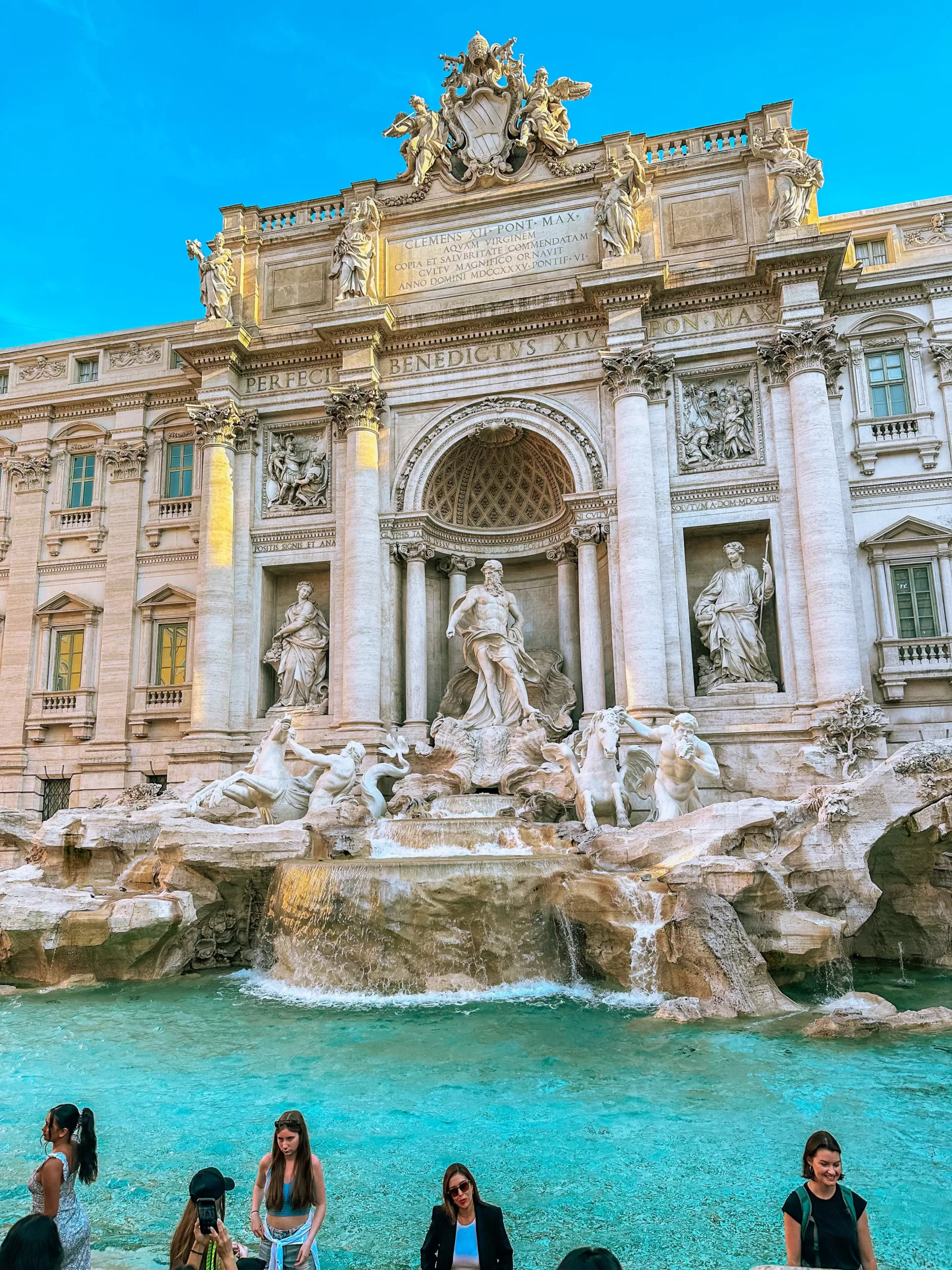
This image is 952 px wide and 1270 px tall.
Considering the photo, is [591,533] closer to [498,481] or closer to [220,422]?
[498,481]

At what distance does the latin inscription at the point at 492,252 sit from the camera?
19.2 m

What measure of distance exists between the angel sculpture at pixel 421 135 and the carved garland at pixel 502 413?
5.48 metres

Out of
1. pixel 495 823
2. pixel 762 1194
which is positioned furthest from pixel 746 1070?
pixel 495 823

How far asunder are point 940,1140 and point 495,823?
7.74 meters

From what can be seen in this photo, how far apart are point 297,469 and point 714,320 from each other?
9.31 meters

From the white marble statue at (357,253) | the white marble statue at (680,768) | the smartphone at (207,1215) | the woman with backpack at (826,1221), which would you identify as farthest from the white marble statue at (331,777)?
the woman with backpack at (826,1221)

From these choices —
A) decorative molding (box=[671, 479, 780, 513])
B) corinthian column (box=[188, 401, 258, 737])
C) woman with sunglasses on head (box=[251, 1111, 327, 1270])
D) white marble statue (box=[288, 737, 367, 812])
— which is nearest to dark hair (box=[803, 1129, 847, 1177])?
woman with sunglasses on head (box=[251, 1111, 327, 1270])

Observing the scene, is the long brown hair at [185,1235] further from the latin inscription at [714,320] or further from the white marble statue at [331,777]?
the latin inscription at [714,320]

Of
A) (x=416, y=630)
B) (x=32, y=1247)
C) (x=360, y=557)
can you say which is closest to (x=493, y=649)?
(x=416, y=630)

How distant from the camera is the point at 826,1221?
11.8 feet

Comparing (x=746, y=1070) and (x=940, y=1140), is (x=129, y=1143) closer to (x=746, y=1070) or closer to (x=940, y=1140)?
(x=746, y=1070)

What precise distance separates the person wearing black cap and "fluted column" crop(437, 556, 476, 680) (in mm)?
15939

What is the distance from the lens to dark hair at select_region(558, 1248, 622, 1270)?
2.35 meters

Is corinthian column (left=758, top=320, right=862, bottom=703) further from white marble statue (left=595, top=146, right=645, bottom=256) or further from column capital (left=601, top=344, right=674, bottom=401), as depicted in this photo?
white marble statue (left=595, top=146, right=645, bottom=256)
